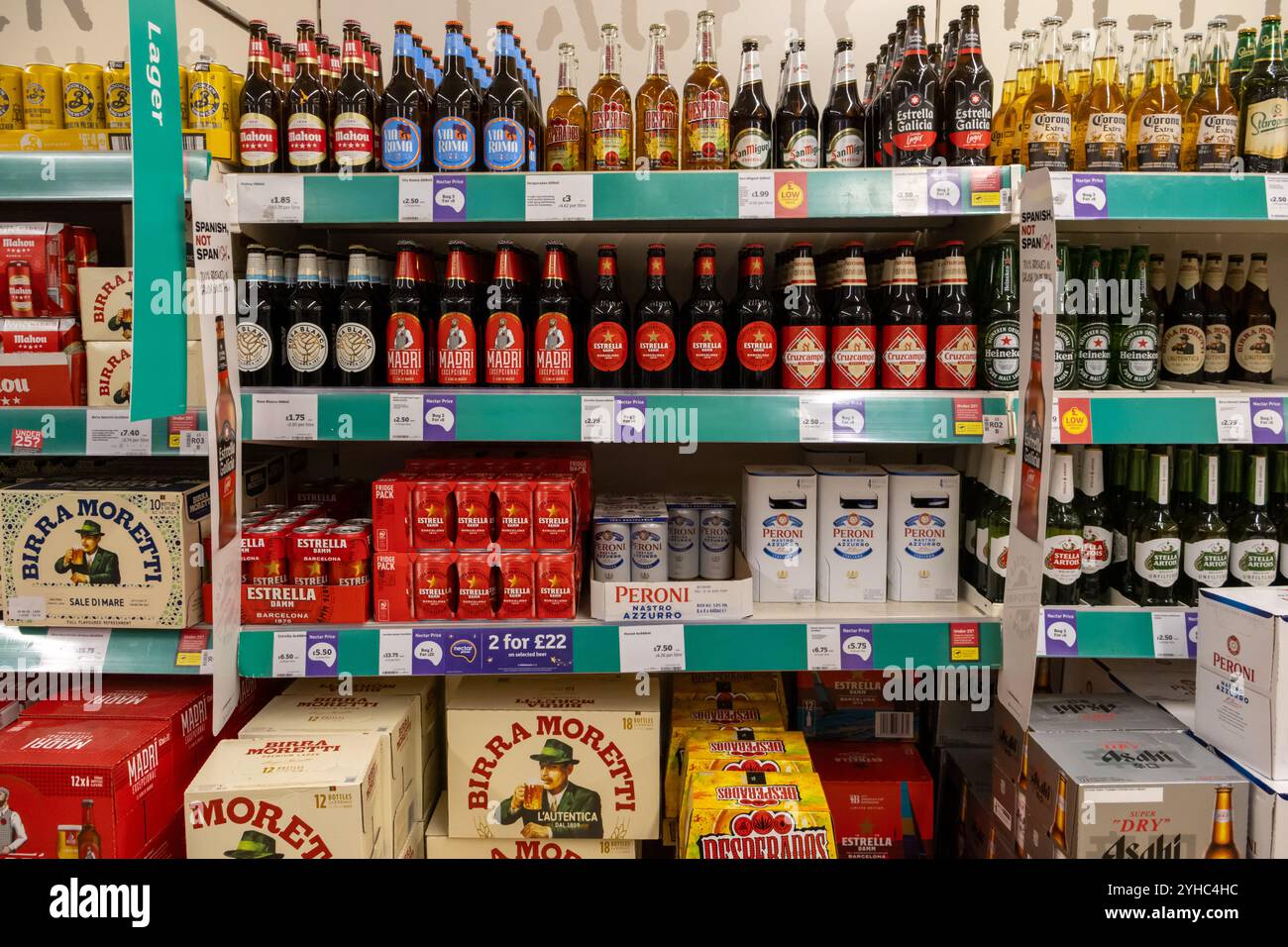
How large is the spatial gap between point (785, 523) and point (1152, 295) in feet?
3.68

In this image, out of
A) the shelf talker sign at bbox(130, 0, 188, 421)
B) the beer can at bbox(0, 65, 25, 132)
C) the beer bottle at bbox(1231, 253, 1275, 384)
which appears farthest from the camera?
the beer bottle at bbox(1231, 253, 1275, 384)

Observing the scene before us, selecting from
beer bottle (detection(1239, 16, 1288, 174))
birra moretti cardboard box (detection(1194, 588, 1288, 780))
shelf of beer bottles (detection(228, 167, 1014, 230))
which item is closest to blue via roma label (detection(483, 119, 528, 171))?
shelf of beer bottles (detection(228, 167, 1014, 230))

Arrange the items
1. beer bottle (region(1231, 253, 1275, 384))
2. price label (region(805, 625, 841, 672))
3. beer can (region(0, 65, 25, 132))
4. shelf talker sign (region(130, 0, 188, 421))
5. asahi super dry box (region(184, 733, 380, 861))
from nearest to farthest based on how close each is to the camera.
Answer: shelf talker sign (region(130, 0, 188, 421)) < asahi super dry box (region(184, 733, 380, 861)) < price label (region(805, 625, 841, 672)) < beer can (region(0, 65, 25, 132)) < beer bottle (region(1231, 253, 1275, 384))

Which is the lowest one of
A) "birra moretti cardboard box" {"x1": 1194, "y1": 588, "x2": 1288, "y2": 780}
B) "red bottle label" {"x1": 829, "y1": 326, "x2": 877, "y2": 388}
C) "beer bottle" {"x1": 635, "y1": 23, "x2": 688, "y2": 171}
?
"birra moretti cardboard box" {"x1": 1194, "y1": 588, "x2": 1288, "y2": 780}

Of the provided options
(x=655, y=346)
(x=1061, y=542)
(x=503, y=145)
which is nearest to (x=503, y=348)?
(x=655, y=346)

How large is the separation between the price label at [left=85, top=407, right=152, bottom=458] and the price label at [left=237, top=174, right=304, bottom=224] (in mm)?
508

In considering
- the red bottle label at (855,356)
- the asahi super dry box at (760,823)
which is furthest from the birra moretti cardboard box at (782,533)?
the asahi super dry box at (760,823)

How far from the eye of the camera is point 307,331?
2.01 m

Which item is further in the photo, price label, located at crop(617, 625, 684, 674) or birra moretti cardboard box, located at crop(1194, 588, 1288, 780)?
price label, located at crop(617, 625, 684, 674)

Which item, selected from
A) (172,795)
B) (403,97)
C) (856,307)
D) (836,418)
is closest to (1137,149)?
(856,307)

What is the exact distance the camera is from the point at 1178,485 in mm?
2084

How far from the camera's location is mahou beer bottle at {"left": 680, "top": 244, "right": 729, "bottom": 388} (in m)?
2.00

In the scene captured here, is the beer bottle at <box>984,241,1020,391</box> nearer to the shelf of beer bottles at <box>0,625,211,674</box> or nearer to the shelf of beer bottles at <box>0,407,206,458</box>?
the shelf of beer bottles at <box>0,407,206,458</box>

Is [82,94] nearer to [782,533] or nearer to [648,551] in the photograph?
[648,551]
